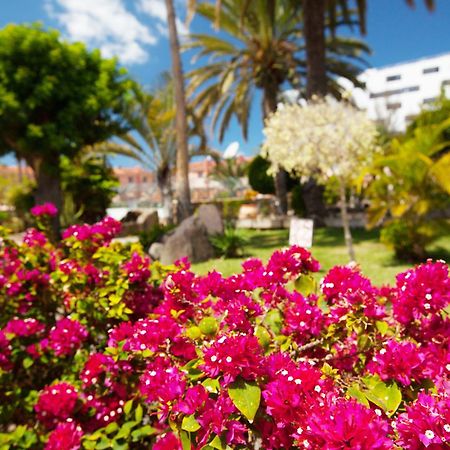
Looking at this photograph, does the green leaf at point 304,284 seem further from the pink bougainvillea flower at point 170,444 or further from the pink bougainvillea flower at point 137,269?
the pink bougainvillea flower at point 137,269

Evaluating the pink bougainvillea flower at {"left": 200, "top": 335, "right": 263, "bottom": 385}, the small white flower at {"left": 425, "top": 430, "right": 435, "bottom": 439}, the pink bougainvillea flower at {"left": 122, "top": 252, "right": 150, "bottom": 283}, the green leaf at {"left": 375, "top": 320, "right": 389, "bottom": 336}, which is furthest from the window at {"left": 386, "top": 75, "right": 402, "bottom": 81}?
the small white flower at {"left": 425, "top": 430, "right": 435, "bottom": 439}

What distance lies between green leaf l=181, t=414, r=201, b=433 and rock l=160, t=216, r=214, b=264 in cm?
874

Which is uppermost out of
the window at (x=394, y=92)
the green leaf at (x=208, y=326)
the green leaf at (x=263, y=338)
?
the window at (x=394, y=92)

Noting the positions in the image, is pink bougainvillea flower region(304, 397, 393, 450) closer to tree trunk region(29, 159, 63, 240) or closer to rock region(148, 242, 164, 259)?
rock region(148, 242, 164, 259)

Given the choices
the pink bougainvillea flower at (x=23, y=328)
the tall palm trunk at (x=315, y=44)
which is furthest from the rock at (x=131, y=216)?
the pink bougainvillea flower at (x=23, y=328)

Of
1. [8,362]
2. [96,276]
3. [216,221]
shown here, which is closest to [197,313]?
[96,276]

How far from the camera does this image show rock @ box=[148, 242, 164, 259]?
10.2m

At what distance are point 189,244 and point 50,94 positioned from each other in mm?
7396

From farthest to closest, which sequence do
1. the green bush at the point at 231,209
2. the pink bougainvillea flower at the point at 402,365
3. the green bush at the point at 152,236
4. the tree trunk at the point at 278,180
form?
the green bush at the point at 231,209
the tree trunk at the point at 278,180
the green bush at the point at 152,236
the pink bougainvillea flower at the point at 402,365

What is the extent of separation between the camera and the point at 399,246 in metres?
8.98

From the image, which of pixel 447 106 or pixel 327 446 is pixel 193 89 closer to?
pixel 447 106

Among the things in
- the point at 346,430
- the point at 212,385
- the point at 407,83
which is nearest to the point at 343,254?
the point at 212,385

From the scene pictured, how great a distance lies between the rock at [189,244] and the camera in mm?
10169

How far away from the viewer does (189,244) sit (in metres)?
10.4
